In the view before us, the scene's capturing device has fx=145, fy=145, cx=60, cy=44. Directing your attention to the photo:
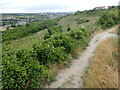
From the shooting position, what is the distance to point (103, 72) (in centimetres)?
765

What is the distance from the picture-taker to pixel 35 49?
7578mm

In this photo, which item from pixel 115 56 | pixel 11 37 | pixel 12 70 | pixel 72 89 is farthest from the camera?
pixel 11 37

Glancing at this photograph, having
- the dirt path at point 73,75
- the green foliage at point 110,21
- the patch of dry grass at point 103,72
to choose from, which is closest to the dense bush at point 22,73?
the dirt path at point 73,75

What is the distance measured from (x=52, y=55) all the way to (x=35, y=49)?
946 millimetres

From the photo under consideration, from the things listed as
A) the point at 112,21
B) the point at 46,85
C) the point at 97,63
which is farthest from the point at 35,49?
the point at 112,21

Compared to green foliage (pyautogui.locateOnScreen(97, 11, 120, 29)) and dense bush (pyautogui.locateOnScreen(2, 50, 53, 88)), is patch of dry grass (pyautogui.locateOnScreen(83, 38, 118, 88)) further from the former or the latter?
green foliage (pyautogui.locateOnScreen(97, 11, 120, 29))

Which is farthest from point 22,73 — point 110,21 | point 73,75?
point 110,21

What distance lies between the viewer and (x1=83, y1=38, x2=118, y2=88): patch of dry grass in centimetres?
635

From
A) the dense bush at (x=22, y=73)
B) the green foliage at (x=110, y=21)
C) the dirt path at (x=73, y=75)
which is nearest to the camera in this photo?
the dense bush at (x=22, y=73)

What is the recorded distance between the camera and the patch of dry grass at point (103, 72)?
6.35 meters

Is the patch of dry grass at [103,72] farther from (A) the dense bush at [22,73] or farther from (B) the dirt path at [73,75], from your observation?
(A) the dense bush at [22,73]

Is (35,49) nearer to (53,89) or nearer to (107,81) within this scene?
(53,89)

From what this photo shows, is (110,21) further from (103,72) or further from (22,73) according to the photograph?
(22,73)

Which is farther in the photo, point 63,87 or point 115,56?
point 115,56
